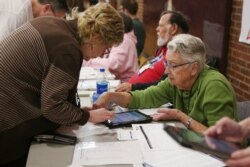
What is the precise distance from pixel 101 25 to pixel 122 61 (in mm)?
1734

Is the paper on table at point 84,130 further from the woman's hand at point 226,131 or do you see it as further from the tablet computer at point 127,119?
the woman's hand at point 226,131

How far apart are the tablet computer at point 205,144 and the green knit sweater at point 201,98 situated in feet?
2.77

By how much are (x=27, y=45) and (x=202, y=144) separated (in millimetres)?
1055

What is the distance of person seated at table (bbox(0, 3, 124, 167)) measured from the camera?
5.98ft

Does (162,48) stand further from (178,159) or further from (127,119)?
(178,159)

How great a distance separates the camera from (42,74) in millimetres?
1858

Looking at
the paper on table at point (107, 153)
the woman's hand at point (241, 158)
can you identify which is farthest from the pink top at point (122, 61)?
the woman's hand at point (241, 158)


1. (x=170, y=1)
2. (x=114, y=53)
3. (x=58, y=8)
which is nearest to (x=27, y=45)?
(x=58, y=8)

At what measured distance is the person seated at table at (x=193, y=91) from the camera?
6.95 feet

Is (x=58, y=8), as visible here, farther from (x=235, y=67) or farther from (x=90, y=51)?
(x=235, y=67)

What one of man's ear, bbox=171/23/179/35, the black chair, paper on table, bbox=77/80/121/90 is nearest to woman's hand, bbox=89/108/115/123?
the black chair

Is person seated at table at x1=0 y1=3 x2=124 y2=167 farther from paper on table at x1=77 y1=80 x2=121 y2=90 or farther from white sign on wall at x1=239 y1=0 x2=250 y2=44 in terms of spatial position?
white sign on wall at x1=239 y1=0 x2=250 y2=44

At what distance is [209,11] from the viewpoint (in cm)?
425

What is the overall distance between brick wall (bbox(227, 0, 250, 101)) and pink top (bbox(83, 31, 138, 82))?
1.02m
